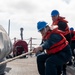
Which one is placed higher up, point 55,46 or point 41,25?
point 41,25

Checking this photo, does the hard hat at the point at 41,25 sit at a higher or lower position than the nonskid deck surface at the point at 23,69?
higher

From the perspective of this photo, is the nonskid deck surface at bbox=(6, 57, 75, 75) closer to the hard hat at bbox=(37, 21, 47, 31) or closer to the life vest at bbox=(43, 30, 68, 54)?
the life vest at bbox=(43, 30, 68, 54)

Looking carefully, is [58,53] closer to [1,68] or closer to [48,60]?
[48,60]

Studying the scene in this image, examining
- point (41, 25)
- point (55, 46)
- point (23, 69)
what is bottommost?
point (23, 69)

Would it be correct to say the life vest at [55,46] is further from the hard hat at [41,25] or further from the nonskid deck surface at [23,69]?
the nonskid deck surface at [23,69]


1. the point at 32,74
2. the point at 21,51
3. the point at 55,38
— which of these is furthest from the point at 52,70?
the point at 21,51

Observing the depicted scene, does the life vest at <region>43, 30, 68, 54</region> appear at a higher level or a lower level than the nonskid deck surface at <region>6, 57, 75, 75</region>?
higher

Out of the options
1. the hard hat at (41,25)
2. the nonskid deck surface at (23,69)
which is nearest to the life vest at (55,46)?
the hard hat at (41,25)

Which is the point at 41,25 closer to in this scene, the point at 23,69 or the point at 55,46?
the point at 55,46

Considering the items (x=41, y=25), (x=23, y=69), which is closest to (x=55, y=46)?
(x=41, y=25)

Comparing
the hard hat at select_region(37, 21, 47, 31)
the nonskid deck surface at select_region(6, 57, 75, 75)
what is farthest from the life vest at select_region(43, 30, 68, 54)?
the nonskid deck surface at select_region(6, 57, 75, 75)

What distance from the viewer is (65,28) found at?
8500 millimetres

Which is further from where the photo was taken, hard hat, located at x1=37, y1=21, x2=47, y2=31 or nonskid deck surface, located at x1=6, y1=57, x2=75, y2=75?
nonskid deck surface, located at x1=6, y1=57, x2=75, y2=75

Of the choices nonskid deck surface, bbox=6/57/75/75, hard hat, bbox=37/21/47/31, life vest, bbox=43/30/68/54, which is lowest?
nonskid deck surface, bbox=6/57/75/75
